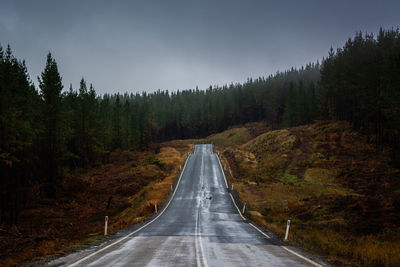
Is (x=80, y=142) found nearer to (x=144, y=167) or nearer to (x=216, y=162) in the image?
(x=144, y=167)

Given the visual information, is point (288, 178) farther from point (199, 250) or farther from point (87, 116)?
point (87, 116)

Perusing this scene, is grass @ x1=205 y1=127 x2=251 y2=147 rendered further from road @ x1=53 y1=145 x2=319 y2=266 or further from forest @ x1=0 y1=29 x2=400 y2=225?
road @ x1=53 y1=145 x2=319 y2=266

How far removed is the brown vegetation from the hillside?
9.96 metres

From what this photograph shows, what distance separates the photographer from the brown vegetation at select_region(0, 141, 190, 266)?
1209 cm

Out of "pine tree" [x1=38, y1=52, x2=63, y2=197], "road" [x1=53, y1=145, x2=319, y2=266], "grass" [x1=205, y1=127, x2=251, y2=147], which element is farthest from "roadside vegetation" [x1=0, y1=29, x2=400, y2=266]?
"grass" [x1=205, y1=127, x2=251, y2=147]

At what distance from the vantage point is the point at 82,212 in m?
25.0

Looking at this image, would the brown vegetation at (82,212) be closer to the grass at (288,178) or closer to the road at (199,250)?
the road at (199,250)

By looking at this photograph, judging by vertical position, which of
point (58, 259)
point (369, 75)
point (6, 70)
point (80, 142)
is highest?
point (369, 75)

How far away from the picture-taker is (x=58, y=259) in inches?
323

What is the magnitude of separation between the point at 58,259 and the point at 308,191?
3128 cm

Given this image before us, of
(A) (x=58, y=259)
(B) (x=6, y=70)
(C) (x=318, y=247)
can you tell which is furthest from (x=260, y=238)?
(B) (x=6, y=70)

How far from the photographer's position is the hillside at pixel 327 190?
487 inches

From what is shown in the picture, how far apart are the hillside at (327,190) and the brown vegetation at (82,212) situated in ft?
32.7

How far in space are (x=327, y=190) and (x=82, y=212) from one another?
2832cm
